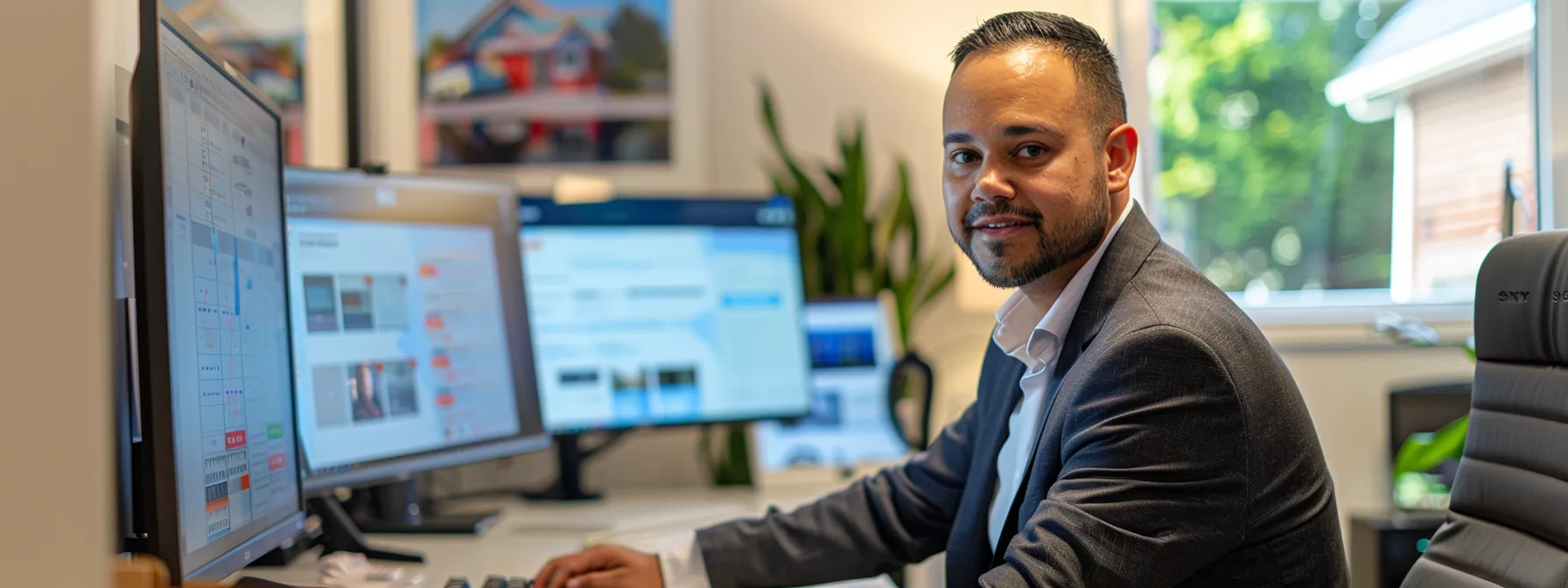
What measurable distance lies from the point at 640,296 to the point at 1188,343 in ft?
4.72

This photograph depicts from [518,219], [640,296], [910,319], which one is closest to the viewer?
[518,219]

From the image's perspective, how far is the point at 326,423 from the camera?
1590mm

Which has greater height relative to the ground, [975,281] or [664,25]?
[664,25]

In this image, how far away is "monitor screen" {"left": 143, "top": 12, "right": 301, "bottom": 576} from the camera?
0.89m

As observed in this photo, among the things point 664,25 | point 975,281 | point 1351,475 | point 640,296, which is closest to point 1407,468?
point 1351,475

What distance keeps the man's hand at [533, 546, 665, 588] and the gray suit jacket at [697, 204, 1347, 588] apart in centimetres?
42

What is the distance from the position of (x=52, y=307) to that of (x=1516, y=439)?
4.22 feet

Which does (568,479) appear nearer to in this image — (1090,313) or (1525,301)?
(1090,313)

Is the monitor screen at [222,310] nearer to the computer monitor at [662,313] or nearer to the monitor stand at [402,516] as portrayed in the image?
the monitor stand at [402,516]

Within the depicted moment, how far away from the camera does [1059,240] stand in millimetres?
1297

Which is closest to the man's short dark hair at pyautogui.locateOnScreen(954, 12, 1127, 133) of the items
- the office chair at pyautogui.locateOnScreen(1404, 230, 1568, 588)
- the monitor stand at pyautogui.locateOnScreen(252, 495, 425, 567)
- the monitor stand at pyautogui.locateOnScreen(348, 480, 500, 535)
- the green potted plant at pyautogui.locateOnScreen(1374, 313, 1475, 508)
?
the office chair at pyautogui.locateOnScreen(1404, 230, 1568, 588)

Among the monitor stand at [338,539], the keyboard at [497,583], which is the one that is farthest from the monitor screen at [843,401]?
the keyboard at [497,583]

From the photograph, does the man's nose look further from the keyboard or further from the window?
the window

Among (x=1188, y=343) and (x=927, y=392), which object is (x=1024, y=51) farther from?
(x=927, y=392)
